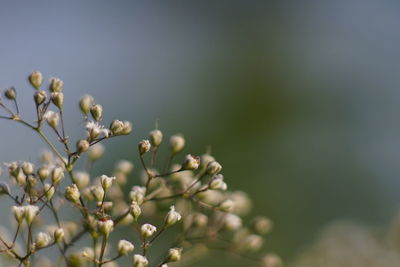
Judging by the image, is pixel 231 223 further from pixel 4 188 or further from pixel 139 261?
pixel 4 188

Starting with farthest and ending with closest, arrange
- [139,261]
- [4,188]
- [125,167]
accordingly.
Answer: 1. [125,167]
2. [4,188]
3. [139,261]

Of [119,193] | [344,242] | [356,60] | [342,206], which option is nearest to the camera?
[119,193]

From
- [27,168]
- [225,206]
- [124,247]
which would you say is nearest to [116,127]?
[27,168]

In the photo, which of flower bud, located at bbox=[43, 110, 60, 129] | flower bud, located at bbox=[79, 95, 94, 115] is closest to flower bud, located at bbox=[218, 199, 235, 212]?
flower bud, located at bbox=[79, 95, 94, 115]

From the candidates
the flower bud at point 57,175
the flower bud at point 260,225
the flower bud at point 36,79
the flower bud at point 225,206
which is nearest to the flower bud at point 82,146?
the flower bud at point 57,175

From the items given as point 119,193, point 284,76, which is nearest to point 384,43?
point 284,76

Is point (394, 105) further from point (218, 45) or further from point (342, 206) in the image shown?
point (218, 45)
